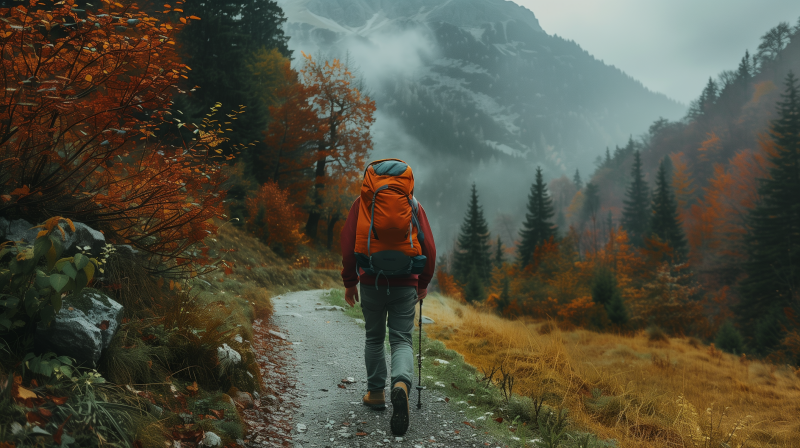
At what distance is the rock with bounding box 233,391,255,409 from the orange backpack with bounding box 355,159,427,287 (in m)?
1.57

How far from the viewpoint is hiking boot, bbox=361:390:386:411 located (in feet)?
12.0

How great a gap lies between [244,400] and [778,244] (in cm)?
3545

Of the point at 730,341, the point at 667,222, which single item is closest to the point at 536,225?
the point at 667,222

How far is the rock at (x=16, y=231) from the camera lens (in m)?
2.82

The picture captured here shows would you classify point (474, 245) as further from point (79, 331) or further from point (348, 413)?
point (79, 331)

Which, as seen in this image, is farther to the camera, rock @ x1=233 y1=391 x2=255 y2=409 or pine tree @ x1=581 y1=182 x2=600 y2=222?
pine tree @ x1=581 y1=182 x2=600 y2=222

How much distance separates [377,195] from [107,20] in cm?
235

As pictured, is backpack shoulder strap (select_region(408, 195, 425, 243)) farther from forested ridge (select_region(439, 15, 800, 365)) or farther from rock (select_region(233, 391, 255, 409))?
forested ridge (select_region(439, 15, 800, 365))

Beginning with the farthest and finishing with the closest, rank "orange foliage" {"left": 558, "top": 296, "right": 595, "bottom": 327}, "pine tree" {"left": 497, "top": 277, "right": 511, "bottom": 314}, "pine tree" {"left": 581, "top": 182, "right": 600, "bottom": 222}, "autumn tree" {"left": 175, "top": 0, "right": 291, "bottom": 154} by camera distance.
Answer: "pine tree" {"left": 581, "top": 182, "right": 600, "bottom": 222} < "pine tree" {"left": 497, "top": 277, "right": 511, "bottom": 314} < "orange foliage" {"left": 558, "top": 296, "right": 595, "bottom": 327} < "autumn tree" {"left": 175, "top": 0, "right": 291, "bottom": 154}

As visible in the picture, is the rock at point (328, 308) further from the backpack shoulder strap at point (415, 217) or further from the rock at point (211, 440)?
the rock at point (211, 440)

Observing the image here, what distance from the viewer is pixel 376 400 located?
3.69 meters

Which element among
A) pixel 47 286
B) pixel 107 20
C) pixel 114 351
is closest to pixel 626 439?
pixel 114 351

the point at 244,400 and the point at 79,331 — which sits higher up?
the point at 79,331

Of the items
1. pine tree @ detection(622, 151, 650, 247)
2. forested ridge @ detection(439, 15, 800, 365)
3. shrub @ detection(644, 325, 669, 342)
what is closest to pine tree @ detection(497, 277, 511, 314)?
forested ridge @ detection(439, 15, 800, 365)
